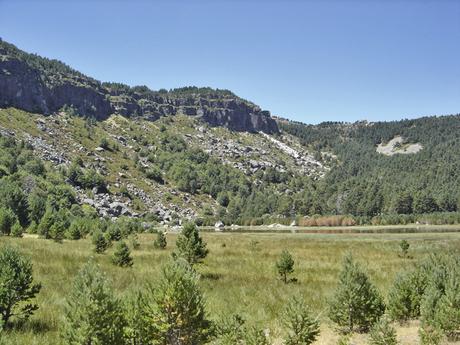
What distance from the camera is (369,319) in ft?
52.0

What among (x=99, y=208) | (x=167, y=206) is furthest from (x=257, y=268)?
(x=167, y=206)

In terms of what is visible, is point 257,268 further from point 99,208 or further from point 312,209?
point 312,209

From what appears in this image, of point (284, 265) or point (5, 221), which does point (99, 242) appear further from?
point (5, 221)

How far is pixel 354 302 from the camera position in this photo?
15.8 metres

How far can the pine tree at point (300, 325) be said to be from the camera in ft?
42.9

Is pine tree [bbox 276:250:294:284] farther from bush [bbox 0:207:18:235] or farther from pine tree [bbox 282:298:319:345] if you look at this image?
bush [bbox 0:207:18:235]

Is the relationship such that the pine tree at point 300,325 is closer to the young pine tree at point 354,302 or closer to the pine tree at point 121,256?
the young pine tree at point 354,302

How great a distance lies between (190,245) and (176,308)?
18.8 m

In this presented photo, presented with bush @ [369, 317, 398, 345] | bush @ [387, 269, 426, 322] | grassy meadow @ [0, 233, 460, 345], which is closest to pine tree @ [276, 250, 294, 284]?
grassy meadow @ [0, 233, 460, 345]

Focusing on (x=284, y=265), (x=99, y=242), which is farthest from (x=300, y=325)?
(x=99, y=242)

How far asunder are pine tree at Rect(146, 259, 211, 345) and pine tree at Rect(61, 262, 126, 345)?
0.95 meters

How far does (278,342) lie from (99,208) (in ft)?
445

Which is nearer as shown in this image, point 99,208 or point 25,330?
point 25,330

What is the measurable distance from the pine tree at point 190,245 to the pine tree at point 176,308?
58.1ft
